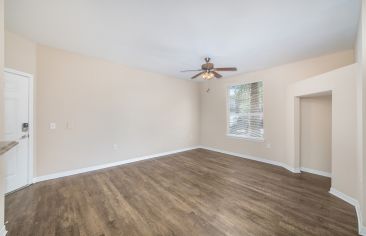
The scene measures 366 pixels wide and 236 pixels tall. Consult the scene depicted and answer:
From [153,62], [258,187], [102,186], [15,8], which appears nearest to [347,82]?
[258,187]

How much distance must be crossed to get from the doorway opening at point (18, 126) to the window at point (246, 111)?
520 cm

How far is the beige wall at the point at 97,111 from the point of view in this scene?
122 inches

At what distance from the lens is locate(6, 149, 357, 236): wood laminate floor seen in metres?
1.82

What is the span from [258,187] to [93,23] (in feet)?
12.9

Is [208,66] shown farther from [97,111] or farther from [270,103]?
[97,111]

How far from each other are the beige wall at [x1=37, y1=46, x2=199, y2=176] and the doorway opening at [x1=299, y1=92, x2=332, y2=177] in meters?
3.68

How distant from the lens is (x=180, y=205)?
7.52 ft

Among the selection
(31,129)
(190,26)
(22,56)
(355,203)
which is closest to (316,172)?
(355,203)

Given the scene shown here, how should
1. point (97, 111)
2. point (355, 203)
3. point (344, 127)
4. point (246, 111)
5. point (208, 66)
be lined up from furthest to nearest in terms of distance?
point (246, 111), point (97, 111), point (208, 66), point (344, 127), point (355, 203)

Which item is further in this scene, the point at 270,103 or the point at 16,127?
the point at 270,103

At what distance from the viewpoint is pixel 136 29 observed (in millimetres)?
2430

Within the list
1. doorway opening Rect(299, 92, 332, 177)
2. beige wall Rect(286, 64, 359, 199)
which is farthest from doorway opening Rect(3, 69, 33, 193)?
doorway opening Rect(299, 92, 332, 177)

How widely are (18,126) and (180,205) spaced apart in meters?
3.12

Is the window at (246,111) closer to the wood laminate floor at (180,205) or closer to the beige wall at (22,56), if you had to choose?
the wood laminate floor at (180,205)
